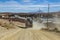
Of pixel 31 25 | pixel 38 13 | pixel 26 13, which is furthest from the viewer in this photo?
pixel 31 25

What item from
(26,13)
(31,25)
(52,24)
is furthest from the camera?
(31,25)

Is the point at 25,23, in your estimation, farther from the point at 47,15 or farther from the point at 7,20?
the point at 47,15

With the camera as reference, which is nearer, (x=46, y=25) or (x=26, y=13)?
(x=26, y=13)

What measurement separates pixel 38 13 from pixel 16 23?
790 centimetres

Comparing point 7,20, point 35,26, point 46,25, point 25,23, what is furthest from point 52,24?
point 7,20

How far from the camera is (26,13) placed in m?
28.6

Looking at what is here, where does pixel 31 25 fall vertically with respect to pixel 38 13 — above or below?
below

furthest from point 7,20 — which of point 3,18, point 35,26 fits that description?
point 35,26

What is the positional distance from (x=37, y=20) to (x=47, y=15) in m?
3.62

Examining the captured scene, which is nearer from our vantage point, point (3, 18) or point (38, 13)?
point (38, 13)

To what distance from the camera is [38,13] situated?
32.2 meters

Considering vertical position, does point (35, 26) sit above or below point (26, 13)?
below

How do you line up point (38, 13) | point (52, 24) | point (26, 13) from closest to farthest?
point (26, 13), point (38, 13), point (52, 24)

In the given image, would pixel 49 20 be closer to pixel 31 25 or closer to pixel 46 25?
pixel 46 25
